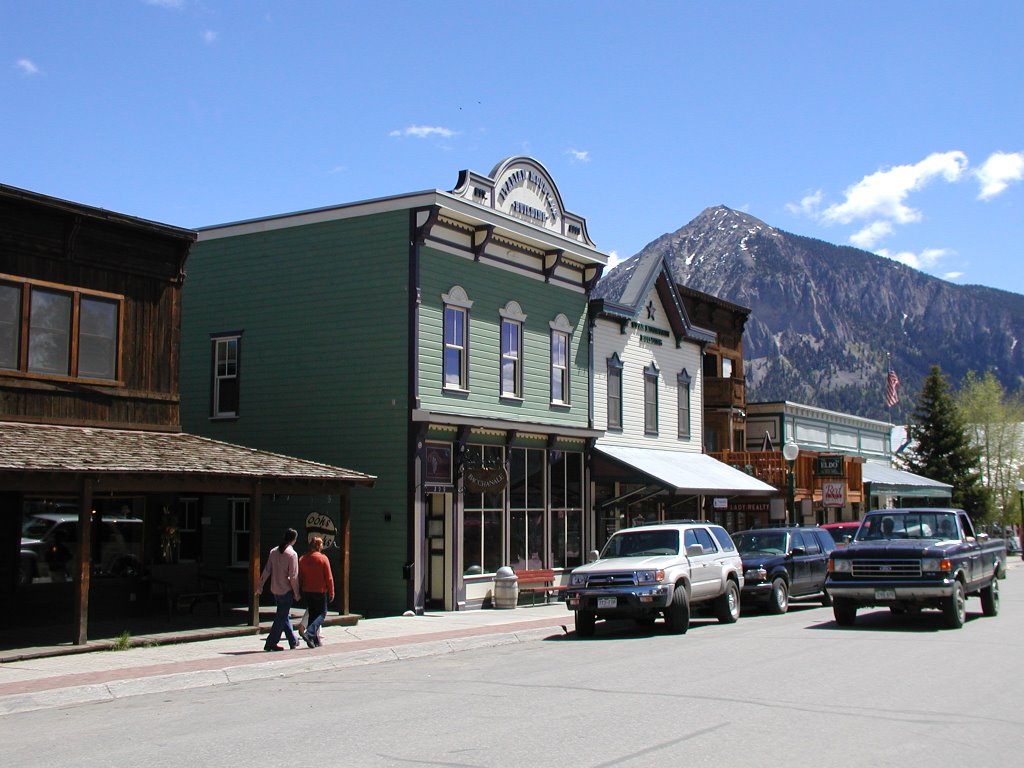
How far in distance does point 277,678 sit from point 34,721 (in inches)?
137

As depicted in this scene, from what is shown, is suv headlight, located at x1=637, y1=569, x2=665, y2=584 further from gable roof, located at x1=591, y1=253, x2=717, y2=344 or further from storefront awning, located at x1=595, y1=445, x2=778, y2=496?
gable roof, located at x1=591, y1=253, x2=717, y2=344

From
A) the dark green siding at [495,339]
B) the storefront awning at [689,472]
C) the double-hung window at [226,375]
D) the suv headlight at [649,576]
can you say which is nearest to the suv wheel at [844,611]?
the suv headlight at [649,576]

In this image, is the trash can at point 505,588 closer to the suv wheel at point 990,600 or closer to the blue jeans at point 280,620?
the blue jeans at point 280,620

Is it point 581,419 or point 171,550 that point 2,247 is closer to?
point 171,550

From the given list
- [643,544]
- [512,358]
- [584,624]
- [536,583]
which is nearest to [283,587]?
[584,624]

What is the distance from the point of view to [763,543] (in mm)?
22922

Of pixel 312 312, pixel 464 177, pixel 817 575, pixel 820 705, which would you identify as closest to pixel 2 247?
pixel 312 312

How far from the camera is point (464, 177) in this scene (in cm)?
2341

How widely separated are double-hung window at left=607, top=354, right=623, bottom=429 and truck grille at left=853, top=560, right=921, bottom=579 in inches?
464

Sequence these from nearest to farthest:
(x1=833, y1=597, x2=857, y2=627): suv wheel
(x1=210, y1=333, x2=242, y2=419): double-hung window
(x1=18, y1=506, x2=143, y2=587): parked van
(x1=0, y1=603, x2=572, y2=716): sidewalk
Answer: (x1=0, y1=603, x2=572, y2=716): sidewalk → (x1=18, y1=506, x2=143, y2=587): parked van → (x1=833, y1=597, x2=857, y2=627): suv wheel → (x1=210, y1=333, x2=242, y2=419): double-hung window

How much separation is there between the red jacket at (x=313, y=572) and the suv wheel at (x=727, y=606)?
753 centimetres

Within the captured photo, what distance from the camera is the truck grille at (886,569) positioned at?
1741 centimetres

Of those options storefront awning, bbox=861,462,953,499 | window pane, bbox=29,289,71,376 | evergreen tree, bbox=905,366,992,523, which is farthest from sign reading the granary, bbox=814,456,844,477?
evergreen tree, bbox=905,366,992,523

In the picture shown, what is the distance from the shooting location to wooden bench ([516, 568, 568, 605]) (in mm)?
23766
